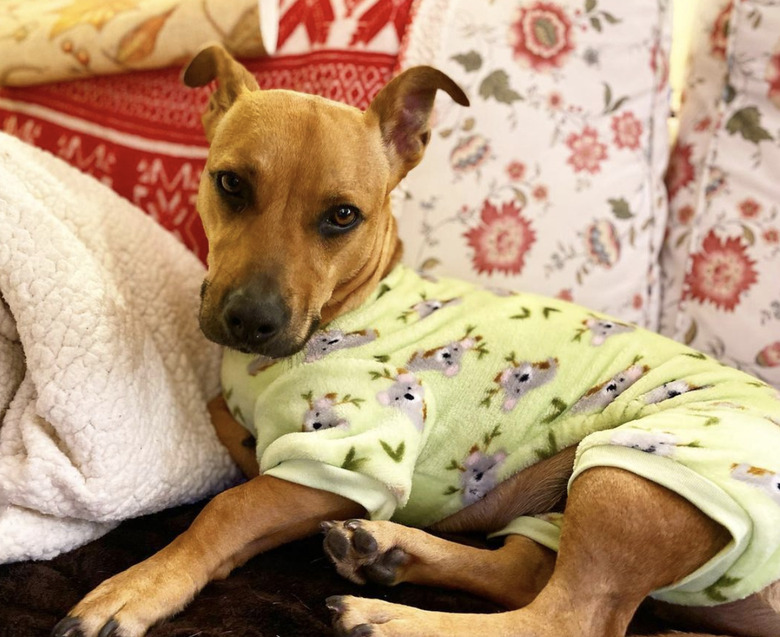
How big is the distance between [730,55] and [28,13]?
7.84ft

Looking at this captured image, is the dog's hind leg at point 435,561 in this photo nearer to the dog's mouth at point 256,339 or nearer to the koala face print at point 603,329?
the dog's mouth at point 256,339

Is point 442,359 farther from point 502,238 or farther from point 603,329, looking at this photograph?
point 502,238

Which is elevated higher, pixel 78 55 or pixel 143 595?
pixel 78 55

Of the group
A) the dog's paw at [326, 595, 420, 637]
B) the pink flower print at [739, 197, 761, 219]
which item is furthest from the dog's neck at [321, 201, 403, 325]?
the pink flower print at [739, 197, 761, 219]

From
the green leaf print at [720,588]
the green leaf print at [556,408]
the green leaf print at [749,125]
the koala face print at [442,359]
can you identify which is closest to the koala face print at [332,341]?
the koala face print at [442,359]

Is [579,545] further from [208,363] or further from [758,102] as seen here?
[758,102]

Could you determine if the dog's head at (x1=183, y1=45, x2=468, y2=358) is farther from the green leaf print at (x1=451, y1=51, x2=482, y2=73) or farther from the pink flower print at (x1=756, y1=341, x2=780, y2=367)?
the pink flower print at (x1=756, y1=341, x2=780, y2=367)

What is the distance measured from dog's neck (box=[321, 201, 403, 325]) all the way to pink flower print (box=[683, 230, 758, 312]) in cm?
111

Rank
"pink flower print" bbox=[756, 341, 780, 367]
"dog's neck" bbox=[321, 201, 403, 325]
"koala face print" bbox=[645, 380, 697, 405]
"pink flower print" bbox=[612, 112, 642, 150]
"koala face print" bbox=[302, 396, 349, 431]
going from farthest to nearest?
"pink flower print" bbox=[612, 112, 642, 150] → "pink flower print" bbox=[756, 341, 780, 367] → "dog's neck" bbox=[321, 201, 403, 325] → "koala face print" bbox=[645, 380, 697, 405] → "koala face print" bbox=[302, 396, 349, 431]

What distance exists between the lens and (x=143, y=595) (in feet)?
4.97

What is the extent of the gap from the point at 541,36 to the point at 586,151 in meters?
0.40

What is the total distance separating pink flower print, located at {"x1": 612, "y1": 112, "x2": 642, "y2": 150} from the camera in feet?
8.21

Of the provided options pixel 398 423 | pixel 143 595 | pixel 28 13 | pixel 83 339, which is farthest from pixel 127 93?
pixel 143 595

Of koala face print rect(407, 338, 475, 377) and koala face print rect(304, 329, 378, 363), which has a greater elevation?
koala face print rect(304, 329, 378, 363)
